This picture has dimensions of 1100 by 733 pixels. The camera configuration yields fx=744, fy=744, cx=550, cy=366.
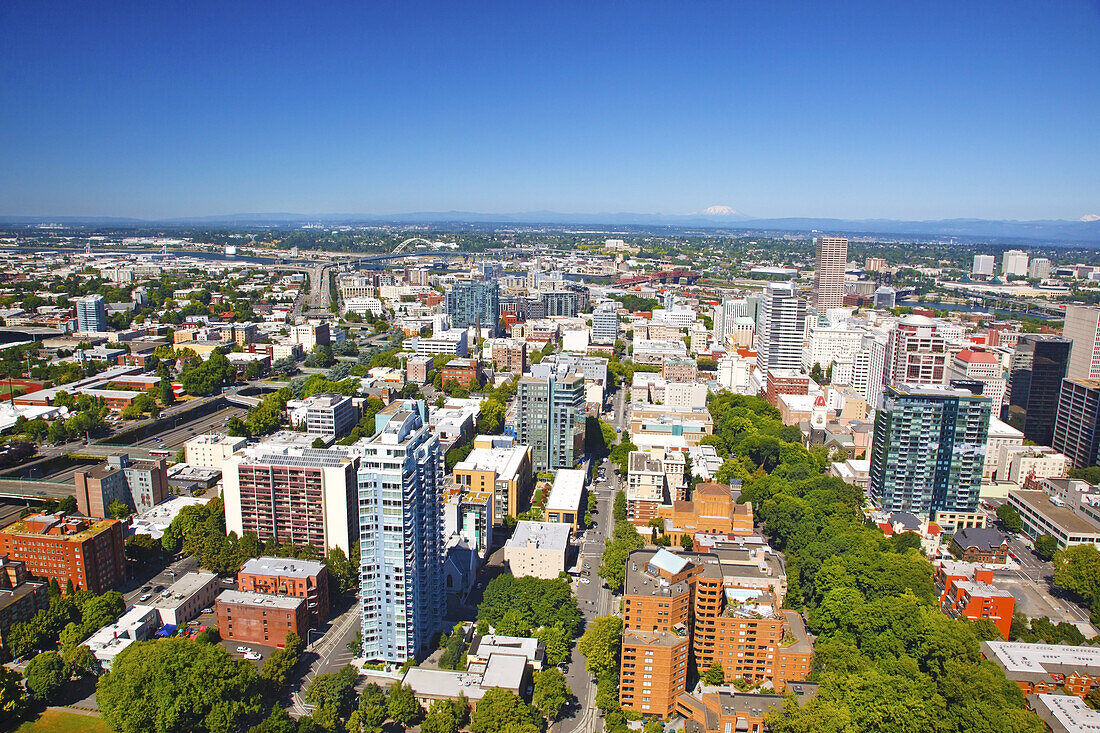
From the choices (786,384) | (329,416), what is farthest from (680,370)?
(329,416)

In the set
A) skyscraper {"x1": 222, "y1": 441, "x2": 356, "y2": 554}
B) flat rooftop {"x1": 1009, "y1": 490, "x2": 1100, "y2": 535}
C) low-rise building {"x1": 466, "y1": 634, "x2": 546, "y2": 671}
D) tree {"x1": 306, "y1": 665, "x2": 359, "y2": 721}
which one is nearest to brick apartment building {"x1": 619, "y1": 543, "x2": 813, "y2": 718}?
low-rise building {"x1": 466, "y1": 634, "x2": 546, "y2": 671}

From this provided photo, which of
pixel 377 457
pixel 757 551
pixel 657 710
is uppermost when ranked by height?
pixel 377 457

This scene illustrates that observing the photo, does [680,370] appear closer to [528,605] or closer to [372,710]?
[528,605]

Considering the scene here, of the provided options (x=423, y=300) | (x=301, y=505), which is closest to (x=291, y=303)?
(x=423, y=300)

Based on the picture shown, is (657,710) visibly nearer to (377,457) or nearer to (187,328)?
(377,457)

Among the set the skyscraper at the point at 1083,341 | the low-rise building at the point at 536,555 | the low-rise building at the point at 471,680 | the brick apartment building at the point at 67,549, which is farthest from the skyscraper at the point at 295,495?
the skyscraper at the point at 1083,341

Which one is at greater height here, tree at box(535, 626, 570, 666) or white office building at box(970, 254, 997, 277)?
white office building at box(970, 254, 997, 277)

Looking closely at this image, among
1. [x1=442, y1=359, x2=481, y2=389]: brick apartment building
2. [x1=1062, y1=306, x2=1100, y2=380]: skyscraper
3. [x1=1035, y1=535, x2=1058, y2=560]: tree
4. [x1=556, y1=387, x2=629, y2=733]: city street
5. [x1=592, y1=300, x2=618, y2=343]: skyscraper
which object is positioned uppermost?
[x1=1062, y1=306, x2=1100, y2=380]: skyscraper

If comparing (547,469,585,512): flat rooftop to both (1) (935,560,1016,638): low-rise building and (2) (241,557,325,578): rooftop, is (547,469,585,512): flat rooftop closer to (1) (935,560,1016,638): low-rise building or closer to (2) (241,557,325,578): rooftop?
(2) (241,557,325,578): rooftop
